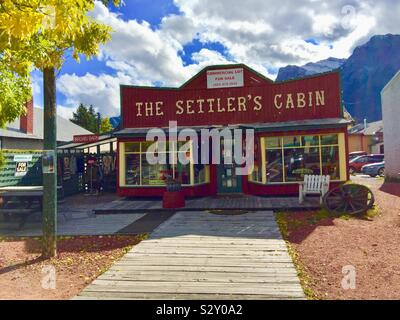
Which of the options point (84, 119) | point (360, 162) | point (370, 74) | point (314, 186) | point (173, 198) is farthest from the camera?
point (370, 74)

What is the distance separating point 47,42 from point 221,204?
8.78m

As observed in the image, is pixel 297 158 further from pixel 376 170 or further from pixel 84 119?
pixel 84 119

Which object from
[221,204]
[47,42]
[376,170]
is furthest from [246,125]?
[376,170]

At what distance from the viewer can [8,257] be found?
23.3 feet

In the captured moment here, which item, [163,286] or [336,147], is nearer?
[163,286]

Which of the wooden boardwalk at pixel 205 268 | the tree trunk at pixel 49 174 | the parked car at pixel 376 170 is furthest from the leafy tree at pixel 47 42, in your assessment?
the parked car at pixel 376 170

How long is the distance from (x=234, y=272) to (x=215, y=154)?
→ 9729 millimetres

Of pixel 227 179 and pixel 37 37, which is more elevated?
pixel 37 37

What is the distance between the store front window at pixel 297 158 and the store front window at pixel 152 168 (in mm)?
3014

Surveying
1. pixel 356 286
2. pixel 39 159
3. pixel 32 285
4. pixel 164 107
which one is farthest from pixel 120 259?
pixel 39 159

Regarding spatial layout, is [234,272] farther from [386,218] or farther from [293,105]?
[293,105]

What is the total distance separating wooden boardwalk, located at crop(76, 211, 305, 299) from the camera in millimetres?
5047

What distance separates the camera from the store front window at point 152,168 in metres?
14.8

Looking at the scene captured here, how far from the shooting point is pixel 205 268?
611cm
